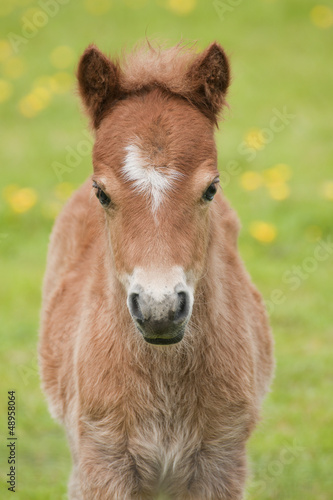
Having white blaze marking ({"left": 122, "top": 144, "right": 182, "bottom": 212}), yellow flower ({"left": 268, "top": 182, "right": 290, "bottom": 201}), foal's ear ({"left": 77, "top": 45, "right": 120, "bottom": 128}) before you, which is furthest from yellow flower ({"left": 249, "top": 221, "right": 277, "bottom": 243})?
white blaze marking ({"left": 122, "top": 144, "right": 182, "bottom": 212})

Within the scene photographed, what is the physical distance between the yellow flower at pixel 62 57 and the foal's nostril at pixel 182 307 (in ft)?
33.6

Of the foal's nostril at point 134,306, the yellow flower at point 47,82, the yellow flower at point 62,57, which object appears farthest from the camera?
the yellow flower at point 62,57

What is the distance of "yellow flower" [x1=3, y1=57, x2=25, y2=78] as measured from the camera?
12445 mm

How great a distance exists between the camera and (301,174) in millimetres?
9906

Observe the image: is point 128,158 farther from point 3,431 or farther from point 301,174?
point 301,174

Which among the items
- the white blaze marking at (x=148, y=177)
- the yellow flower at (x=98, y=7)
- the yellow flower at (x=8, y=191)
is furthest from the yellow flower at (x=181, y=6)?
the white blaze marking at (x=148, y=177)

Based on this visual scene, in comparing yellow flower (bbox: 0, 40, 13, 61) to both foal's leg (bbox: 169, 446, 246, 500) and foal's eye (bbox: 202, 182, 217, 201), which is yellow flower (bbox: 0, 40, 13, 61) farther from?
foal's leg (bbox: 169, 446, 246, 500)

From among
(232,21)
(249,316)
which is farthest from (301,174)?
(249,316)

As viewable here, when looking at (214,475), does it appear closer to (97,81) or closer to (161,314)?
(161,314)

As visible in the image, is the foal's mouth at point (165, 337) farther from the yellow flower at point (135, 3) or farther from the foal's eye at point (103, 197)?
the yellow flower at point (135, 3)

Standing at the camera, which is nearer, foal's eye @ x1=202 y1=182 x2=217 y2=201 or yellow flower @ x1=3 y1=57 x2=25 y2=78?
foal's eye @ x1=202 y1=182 x2=217 y2=201

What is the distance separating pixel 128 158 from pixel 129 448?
4.53ft

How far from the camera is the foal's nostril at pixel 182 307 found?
9.97 feet

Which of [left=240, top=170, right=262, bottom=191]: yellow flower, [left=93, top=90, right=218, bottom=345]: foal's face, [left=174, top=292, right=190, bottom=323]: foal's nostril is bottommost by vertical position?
[left=174, top=292, right=190, bottom=323]: foal's nostril
